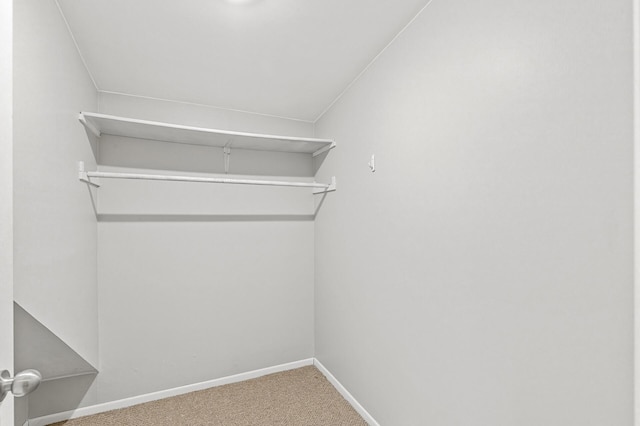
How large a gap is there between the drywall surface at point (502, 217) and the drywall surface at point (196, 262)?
965 millimetres

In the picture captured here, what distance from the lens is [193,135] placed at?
81.7 inches

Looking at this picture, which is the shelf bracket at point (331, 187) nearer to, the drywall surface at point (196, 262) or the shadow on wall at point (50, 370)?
the drywall surface at point (196, 262)

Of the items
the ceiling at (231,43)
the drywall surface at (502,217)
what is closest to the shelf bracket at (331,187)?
the drywall surface at (502,217)

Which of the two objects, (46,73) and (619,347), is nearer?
(619,347)

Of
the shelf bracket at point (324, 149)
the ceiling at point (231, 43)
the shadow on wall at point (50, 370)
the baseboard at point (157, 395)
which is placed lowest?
the baseboard at point (157, 395)

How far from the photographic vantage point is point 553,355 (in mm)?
867

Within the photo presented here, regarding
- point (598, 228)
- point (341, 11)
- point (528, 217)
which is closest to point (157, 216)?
point (341, 11)

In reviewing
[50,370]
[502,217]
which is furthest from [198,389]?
[502,217]

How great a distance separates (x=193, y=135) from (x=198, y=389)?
197 cm

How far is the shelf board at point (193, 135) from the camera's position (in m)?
1.81

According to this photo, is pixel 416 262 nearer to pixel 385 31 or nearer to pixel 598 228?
pixel 598 228

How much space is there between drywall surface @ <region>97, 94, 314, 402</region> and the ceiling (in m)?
0.35

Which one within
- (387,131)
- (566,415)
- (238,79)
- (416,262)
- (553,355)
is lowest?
(566,415)

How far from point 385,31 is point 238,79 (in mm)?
992
